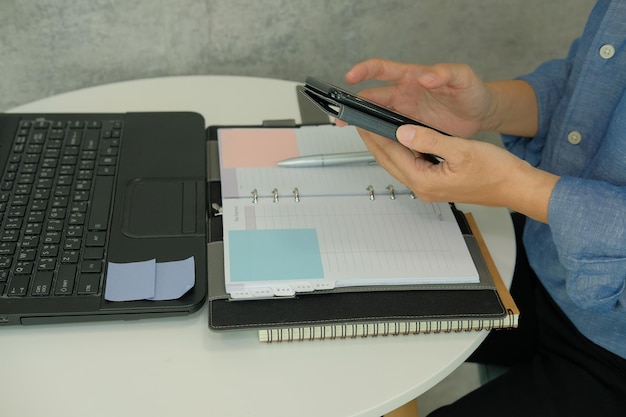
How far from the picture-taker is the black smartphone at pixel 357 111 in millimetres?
680

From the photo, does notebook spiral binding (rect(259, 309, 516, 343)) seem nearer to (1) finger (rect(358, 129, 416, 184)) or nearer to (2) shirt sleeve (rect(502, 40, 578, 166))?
(1) finger (rect(358, 129, 416, 184))

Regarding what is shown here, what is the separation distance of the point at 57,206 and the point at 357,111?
351 mm

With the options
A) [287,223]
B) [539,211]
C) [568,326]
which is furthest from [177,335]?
[568,326]

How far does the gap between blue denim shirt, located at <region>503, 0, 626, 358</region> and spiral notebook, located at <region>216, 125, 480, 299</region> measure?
0.38 feet

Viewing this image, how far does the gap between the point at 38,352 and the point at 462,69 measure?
58cm

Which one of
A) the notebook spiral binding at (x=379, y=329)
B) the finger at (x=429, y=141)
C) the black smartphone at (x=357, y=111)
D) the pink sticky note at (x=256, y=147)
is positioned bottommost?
the notebook spiral binding at (x=379, y=329)

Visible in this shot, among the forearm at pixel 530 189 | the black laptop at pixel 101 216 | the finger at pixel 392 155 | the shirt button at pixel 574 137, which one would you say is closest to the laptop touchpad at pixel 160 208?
the black laptop at pixel 101 216

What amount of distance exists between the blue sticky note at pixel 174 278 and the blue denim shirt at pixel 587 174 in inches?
14.7

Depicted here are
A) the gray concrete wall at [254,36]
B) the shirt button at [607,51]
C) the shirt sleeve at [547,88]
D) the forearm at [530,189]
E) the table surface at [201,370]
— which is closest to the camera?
the table surface at [201,370]

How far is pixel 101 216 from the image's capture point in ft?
2.53

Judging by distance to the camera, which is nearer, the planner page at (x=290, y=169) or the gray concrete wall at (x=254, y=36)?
the planner page at (x=290, y=169)

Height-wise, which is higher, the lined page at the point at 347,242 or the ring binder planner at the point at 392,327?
the lined page at the point at 347,242

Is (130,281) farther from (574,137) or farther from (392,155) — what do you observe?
(574,137)

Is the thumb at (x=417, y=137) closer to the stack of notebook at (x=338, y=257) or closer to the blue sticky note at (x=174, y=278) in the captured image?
the stack of notebook at (x=338, y=257)
